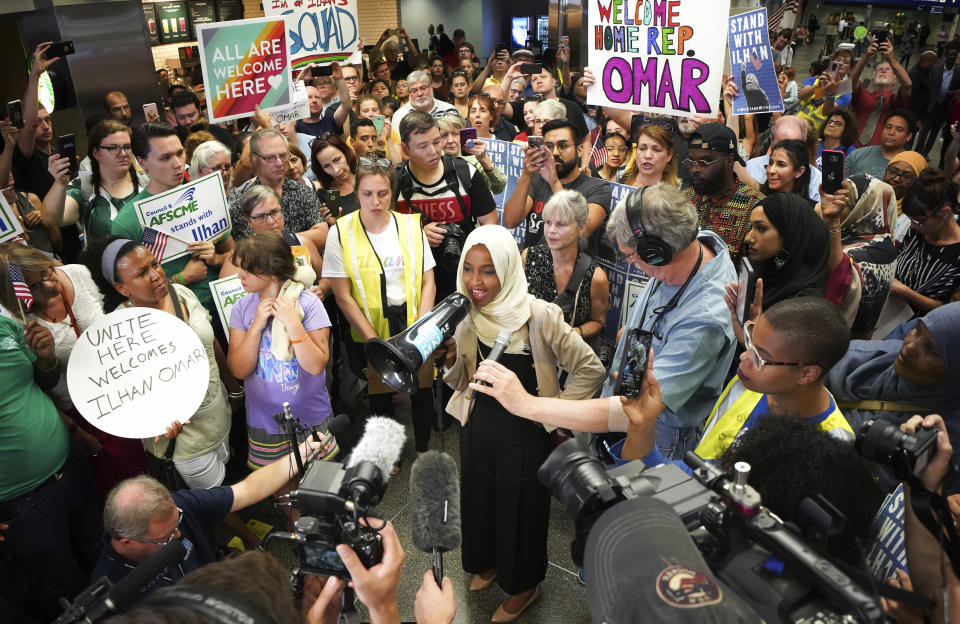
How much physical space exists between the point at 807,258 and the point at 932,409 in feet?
4.00

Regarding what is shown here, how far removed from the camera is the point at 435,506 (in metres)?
1.79

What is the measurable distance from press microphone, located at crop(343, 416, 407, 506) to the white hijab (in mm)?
883

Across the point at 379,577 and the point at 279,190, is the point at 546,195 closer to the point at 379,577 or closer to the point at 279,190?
the point at 279,190

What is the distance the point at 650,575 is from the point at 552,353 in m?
1.86

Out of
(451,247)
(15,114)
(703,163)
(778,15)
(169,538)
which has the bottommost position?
(169,538)

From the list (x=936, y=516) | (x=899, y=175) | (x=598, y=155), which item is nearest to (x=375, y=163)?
(x=598, y=155)

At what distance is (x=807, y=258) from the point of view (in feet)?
10.9

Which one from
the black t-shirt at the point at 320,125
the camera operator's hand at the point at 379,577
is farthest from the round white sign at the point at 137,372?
the black t-shirt at the point at 320,125

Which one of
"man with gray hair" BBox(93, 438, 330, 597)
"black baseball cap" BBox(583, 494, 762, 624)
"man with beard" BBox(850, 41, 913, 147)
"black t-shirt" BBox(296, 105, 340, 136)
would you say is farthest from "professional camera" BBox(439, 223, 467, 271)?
"man with beard" BBox(850, 41, 913, 147)

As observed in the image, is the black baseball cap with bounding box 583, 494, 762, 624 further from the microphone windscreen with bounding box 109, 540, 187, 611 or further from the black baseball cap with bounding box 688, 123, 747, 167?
the black baseball cap with bounding box 688, 123, 747, 167

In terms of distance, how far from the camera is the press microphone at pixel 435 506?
5.63 ft

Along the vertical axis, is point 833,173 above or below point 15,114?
below

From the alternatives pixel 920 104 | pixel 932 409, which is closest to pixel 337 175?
pixel 932 409

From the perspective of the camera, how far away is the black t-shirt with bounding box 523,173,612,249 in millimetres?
4273
